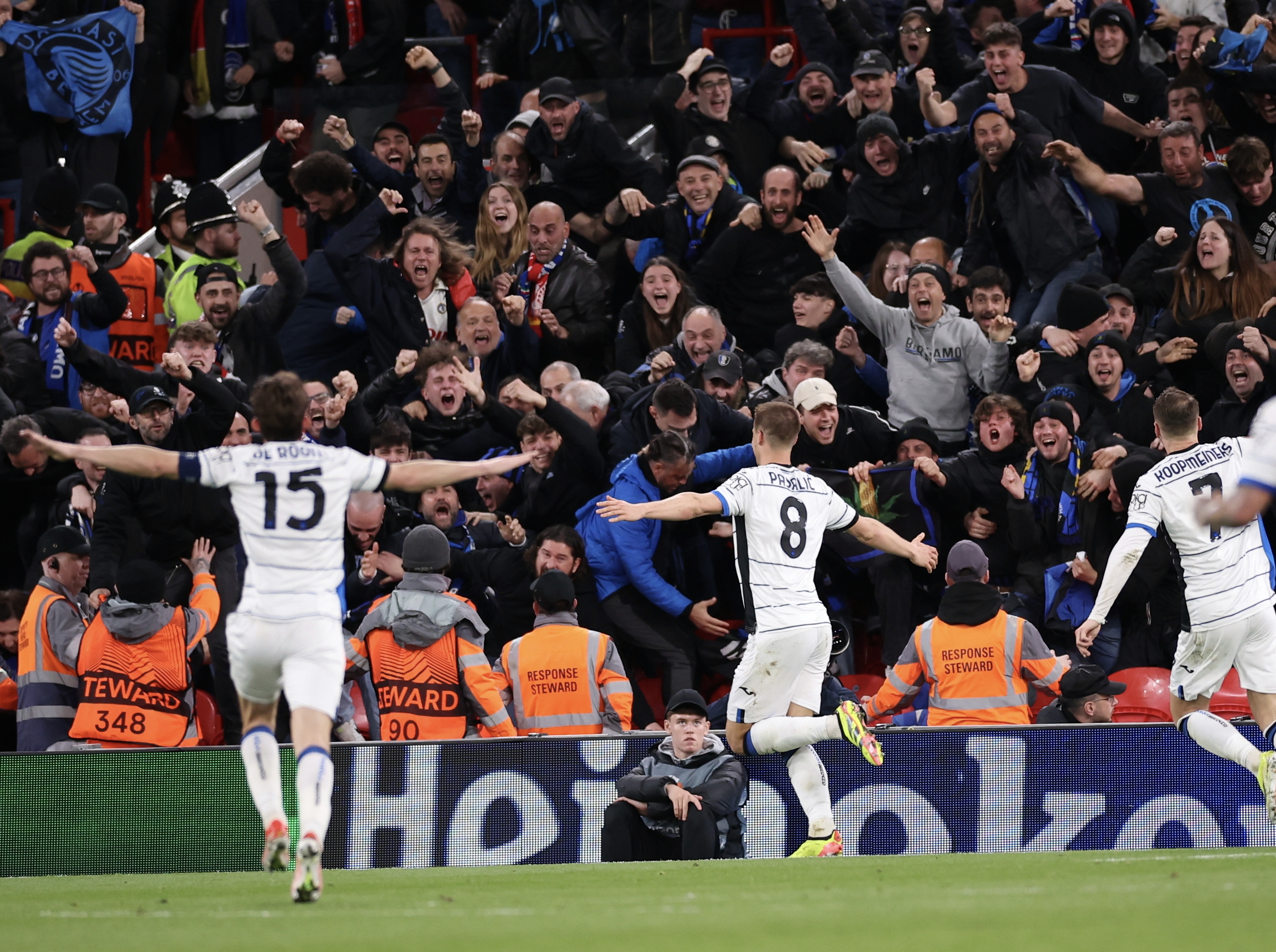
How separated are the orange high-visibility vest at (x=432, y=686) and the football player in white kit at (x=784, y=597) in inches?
62.6

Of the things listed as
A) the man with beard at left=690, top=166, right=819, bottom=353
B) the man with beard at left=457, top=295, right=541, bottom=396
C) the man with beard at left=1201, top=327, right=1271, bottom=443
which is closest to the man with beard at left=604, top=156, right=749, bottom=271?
the man with beard at left=690, top=166, right=819, bottom=353

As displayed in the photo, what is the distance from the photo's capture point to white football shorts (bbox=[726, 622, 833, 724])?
8891 mm

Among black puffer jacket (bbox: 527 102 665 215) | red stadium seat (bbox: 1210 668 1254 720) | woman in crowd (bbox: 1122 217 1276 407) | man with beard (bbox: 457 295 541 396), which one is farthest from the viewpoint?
black puffer jacket (bbox: 527 102 665 215)

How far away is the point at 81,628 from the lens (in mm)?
10438

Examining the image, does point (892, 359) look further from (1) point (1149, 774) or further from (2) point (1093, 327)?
(1) point (1149, 774)

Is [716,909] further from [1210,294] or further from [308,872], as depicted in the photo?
[1210,294]

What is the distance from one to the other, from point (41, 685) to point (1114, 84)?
30.7 feet

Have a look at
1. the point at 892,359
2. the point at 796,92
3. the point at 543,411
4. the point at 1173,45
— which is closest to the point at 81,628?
the point at 543,411

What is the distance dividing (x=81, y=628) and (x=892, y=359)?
5558 mm

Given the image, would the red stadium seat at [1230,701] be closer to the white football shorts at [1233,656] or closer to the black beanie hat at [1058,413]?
the white football shorts at [1233,656]

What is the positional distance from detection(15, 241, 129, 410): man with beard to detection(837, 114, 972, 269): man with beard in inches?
216

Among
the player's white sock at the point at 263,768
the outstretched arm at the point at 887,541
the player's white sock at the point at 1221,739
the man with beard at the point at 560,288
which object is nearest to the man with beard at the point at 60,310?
the man with beard at the point at 560,288

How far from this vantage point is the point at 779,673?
8938mm

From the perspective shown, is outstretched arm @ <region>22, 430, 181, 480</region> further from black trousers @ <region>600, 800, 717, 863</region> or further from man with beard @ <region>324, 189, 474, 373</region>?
man with beard @ <region>324, 189, 474, 373</region>
